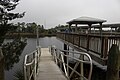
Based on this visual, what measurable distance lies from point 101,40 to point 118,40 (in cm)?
75

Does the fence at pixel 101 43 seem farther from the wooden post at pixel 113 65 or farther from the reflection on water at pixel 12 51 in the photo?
the reflection on water at pixel 12 51

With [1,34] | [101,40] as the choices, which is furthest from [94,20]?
[101,40]

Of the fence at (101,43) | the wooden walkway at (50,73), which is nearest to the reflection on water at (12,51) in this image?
the wooden walkway at (50,73)

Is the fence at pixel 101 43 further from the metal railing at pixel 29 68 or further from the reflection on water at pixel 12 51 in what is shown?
the reflection on water at pixel 12 51

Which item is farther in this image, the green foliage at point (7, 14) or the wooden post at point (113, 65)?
the green foliage at point (7, 14)

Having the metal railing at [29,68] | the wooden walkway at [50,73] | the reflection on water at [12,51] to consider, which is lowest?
the reflection on water at [12,51]

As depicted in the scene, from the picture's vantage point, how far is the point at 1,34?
110 ft

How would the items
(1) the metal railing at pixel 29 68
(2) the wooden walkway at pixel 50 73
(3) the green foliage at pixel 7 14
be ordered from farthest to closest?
1. (3) the green foliage at pixel 7 14
2. (2) the wooden walkway at pixel 50 73
3. (1) the metal railing at pixel 29 68

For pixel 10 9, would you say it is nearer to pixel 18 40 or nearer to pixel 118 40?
pixel 18 40

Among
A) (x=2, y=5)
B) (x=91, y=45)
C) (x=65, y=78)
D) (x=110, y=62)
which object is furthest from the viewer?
(x=2, y=5)

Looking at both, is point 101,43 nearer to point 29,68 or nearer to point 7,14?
point 29,68

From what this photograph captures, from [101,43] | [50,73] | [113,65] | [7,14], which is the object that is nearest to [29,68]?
[113,65]

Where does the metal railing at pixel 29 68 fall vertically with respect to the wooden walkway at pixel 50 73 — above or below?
above

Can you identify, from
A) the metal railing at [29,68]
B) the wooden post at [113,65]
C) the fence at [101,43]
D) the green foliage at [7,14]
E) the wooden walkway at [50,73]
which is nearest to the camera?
the wooden post at [113,65]
